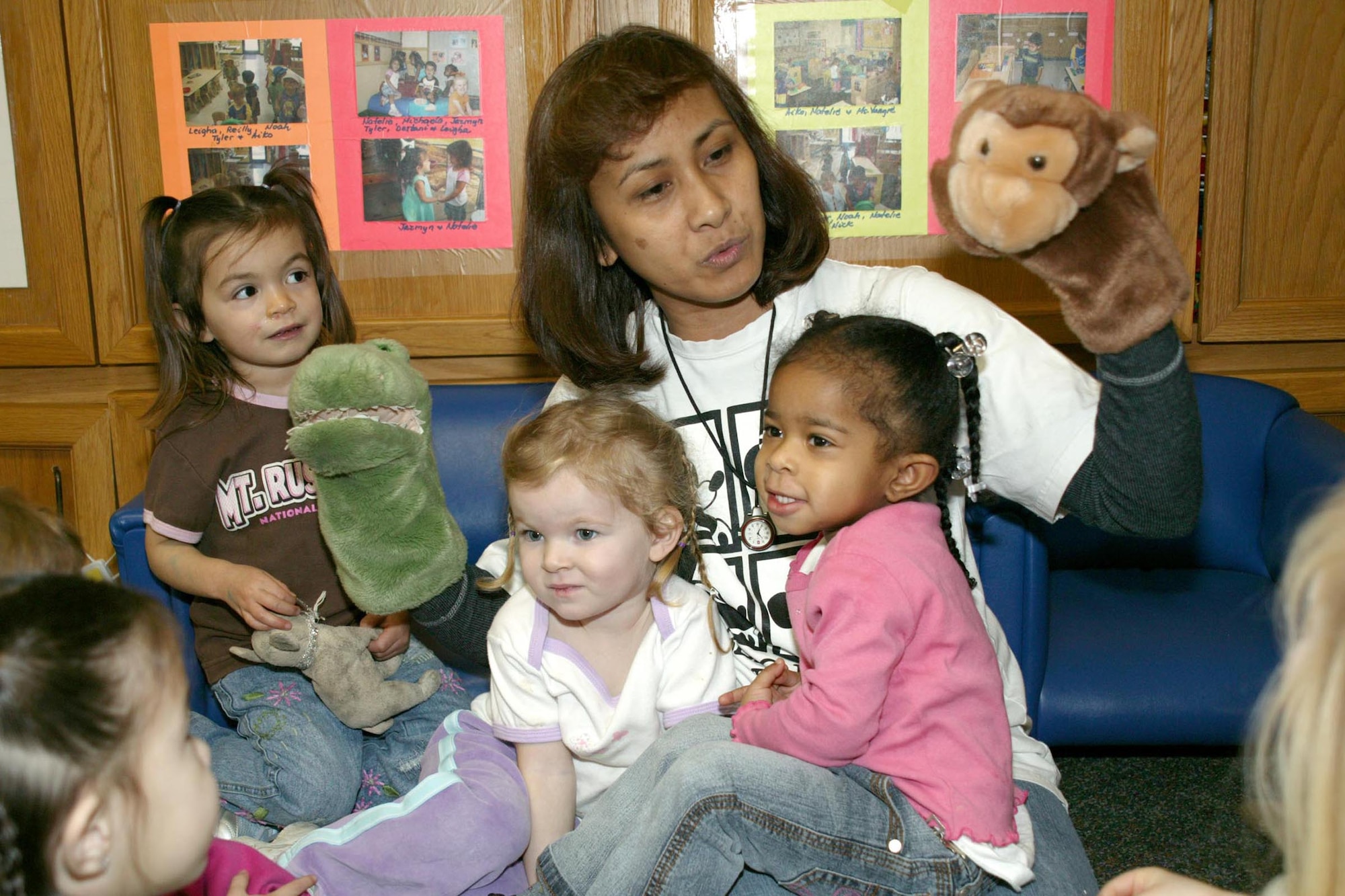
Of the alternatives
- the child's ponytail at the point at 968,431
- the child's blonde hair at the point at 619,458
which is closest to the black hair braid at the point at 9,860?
the child's blonde hair at the point at 619,458

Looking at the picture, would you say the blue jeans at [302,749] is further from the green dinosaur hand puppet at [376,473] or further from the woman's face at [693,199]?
the woman's face at [693,199]

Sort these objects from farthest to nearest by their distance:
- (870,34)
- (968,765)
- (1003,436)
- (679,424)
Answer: (870,34)
(679,424)
(1003,436)
(968,765)

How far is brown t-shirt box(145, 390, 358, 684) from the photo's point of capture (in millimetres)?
1469

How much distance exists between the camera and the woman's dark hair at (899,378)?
3.56 ft

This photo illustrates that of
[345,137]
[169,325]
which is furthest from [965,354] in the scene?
[345,137]

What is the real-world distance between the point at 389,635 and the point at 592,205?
64cm

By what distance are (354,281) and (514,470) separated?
2.86 feet

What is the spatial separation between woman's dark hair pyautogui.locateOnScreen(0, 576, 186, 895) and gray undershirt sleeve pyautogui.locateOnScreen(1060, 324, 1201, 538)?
86 cm

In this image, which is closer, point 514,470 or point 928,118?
point 514,470

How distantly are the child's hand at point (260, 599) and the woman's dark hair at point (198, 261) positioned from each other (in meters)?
0.26

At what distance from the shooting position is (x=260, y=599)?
1383mm

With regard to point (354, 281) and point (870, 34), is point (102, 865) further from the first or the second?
point (870, 34)

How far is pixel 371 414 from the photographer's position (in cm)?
123

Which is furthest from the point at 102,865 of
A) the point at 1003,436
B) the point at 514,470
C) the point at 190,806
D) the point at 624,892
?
the point at 1003,436
